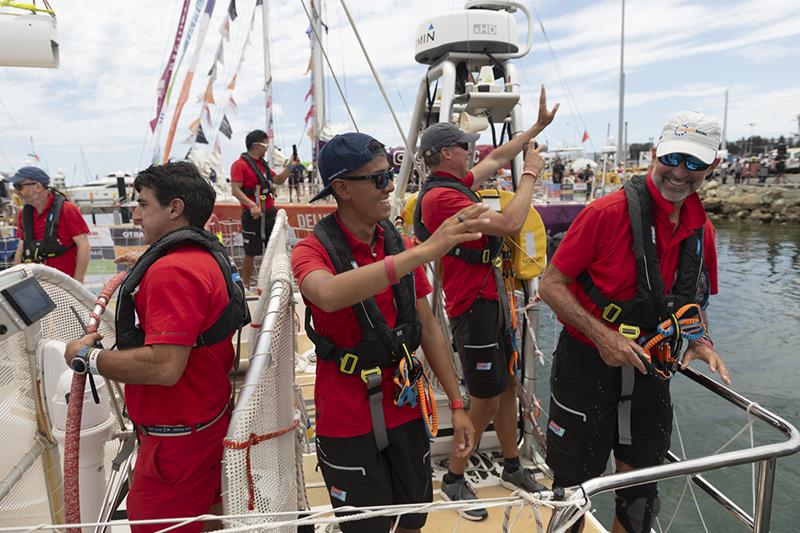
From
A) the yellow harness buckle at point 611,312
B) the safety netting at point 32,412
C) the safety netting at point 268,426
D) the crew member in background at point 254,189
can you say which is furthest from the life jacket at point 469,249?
the crew member in background at point 254,189

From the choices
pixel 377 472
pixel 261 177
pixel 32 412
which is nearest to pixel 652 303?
pixel 377 472

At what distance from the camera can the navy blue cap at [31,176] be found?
4.60m

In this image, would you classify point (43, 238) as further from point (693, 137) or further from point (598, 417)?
point (693, 137)

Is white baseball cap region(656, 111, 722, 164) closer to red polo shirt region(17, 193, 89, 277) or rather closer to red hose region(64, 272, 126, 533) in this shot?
red hose region(64, 272, 126, 533)

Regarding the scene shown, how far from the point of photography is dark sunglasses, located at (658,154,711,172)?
2.09m

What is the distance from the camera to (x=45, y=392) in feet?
8.03

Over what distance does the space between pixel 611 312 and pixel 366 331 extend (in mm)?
1106

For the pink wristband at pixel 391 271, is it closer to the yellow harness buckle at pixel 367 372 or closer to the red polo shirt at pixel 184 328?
the yellow harness buckle at pixel 367 372

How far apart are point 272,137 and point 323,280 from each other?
15519 mm

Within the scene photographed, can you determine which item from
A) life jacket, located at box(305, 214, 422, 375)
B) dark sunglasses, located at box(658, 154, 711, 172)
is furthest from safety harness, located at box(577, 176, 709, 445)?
life jacket, located at box(305, 214, 422, 375)

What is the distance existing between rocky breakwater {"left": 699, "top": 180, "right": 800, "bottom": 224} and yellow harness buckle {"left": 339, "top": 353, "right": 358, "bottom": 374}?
1081 inches

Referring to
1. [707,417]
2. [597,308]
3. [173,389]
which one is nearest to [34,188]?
[173,389]

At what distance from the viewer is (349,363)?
74.9 inches

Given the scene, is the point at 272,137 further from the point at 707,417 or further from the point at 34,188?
the point at 707,417
